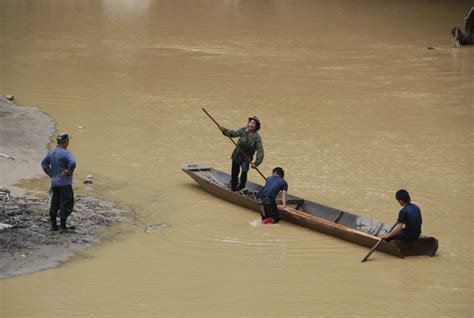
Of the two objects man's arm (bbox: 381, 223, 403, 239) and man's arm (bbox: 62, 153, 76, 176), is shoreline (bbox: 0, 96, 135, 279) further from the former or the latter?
man's arm (bbox: 381, 223, 403, 239)

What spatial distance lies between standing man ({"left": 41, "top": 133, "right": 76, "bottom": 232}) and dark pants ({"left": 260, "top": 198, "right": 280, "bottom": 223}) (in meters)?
2.54

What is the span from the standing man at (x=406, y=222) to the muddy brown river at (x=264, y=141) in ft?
0.97

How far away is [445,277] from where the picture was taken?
10023mm

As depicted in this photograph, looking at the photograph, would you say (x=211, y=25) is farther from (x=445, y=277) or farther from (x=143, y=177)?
(x=445, y=277)

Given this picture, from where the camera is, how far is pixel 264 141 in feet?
52.4

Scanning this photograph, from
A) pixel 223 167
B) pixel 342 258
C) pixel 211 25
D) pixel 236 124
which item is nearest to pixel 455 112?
pixel 236 124

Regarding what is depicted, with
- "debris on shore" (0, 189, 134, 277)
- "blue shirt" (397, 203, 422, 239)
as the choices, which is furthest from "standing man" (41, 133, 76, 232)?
"blue shirt" (397, 203, 422, 239)

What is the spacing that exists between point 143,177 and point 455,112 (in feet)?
26.0

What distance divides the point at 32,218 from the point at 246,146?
3175 millimetres

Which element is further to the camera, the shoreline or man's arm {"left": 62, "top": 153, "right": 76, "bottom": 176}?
man's arm {"left": 62, "top": 153, "right": 76, "bottom": 176}

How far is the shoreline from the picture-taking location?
9.90 m

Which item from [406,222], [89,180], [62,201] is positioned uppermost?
[406,222]

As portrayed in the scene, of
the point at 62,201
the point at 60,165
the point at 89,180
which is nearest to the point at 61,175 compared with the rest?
the point at 60,165

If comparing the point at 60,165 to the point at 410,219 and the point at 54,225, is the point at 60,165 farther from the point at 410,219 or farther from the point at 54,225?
the point at 410,219
